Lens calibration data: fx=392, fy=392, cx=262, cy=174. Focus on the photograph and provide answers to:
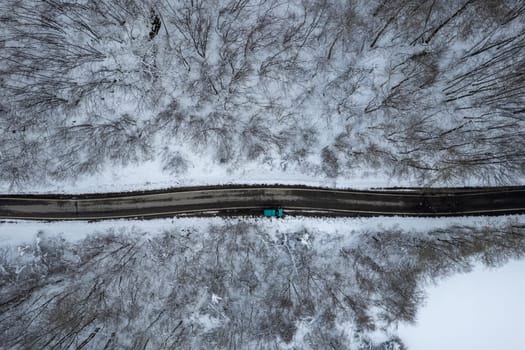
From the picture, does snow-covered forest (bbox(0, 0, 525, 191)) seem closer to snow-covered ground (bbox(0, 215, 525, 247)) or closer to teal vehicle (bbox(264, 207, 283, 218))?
teal vehicle (bbox(264, 207, 283, 218))

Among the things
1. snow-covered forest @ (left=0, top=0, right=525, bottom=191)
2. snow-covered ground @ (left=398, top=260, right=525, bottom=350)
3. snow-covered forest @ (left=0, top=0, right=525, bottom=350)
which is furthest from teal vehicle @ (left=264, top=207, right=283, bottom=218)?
snow-covered ground @ (left=398, top=260, right=525, bottom=350)

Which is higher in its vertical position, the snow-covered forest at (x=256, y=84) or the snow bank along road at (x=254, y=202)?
the snow-covered forest at (x=256, y=84)

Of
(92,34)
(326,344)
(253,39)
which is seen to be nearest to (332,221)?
(326,344)

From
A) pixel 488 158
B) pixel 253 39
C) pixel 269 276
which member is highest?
pixel 253 39

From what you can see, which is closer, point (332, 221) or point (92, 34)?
point (92, 34)

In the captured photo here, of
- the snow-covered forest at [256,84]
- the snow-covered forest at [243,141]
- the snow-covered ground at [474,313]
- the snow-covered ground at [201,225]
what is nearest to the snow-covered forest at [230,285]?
the snow-covered forest at [243,141]

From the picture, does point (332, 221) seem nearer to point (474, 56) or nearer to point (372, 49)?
point (372, 49)

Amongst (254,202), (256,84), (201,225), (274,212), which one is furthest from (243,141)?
(201,225)

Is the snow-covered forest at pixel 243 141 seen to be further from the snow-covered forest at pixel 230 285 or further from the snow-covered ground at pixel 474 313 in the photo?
the snow-covered ground at pixel 474 313
